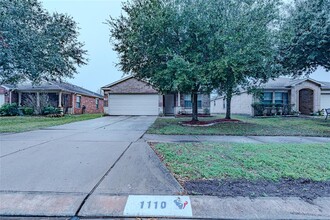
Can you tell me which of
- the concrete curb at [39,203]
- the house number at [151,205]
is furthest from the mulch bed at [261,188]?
the concrete curb at [39,203]

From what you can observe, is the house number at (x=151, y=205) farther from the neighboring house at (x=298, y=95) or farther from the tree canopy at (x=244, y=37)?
the neighboring house at (x=298, y=95)

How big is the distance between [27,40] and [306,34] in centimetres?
1491

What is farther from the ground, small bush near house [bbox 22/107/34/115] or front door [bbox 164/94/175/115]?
front door [bbox 164/94/175/115]

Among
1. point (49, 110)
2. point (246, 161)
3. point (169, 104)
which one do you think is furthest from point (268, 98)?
point (49, 110)

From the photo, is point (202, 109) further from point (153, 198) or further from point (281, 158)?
point (153, 198)

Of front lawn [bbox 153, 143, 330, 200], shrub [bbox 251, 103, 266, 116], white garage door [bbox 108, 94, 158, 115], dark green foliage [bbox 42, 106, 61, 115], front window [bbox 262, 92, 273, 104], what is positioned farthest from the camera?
white garage door [bbox 108, 94, 158, 115]

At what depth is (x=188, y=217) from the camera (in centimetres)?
312

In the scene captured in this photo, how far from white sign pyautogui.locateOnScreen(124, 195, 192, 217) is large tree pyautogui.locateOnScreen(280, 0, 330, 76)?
1119 cm

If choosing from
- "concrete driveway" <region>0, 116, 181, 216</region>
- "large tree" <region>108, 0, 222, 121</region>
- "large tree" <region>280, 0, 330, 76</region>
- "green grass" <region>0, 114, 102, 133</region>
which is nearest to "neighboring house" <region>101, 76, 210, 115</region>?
"green grass" <region>0, 114, 102, 133</region>

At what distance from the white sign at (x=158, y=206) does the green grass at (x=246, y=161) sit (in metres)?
0.95

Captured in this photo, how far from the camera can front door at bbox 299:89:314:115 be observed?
24.3 m

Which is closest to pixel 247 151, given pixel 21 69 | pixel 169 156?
pixel 169 156

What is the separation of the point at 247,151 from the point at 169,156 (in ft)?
8.02

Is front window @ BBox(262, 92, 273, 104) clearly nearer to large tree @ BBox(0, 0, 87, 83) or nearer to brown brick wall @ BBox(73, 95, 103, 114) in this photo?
large tree @ BBox(0, 0, 87, 83)
